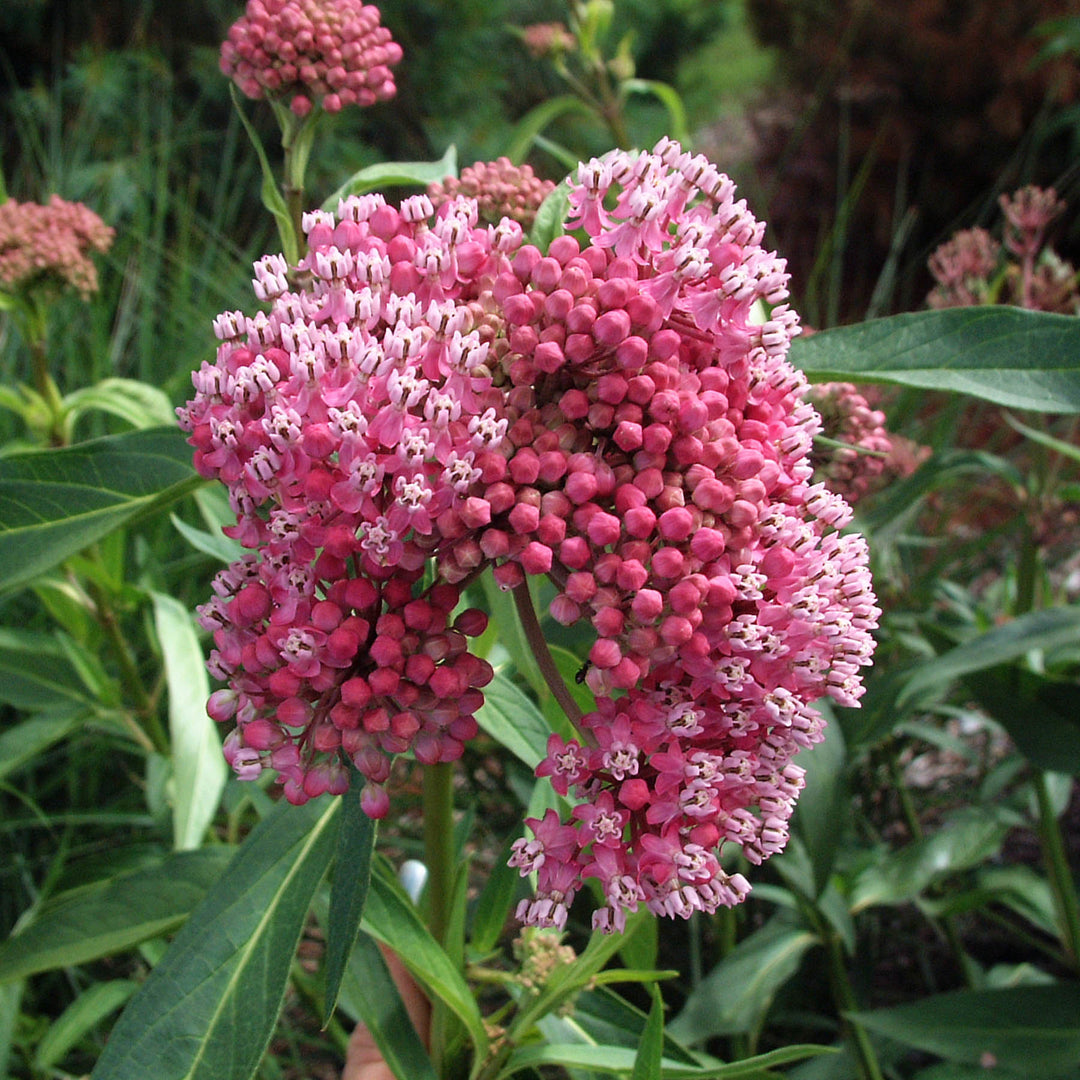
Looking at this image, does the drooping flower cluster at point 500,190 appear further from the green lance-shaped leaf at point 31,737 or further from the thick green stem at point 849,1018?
the thick green stem at point 849,1018

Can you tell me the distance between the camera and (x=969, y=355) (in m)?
0.85

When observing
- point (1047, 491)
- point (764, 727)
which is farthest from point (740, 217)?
point (1047, 491)

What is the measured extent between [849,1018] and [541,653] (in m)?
0.97

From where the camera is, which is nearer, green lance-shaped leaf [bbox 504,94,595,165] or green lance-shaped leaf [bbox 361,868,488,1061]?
green lance-shaped leaf [bbox 361,868,488,1061]

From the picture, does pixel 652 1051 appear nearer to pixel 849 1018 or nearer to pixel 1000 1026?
pixel 849 1018

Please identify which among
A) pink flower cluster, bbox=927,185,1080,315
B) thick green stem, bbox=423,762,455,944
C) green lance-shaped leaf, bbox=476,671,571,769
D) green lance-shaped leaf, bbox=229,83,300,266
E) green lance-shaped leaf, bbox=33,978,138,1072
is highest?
pink flower cluster, bbox=927,185,1080,315

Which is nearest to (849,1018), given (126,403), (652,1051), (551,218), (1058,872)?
(1058,872)

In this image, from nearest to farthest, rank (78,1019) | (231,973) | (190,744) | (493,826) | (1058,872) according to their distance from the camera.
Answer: (231,973), (190,744), (78,1019), (1058,872), (493,826)

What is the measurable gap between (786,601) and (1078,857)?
1.96 metres

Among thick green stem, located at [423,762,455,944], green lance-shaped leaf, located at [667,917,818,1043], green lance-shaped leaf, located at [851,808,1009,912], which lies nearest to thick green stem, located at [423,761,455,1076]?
thick green stem, located at [423,762,455,944]

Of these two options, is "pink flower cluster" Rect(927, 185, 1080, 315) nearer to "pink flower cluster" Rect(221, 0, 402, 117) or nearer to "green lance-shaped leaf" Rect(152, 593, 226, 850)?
"pink flower cluster" Rect(221, 0, 402, 117)

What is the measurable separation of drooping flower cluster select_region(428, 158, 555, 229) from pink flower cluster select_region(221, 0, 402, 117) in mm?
154

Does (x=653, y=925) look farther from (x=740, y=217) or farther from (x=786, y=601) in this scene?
(x=740, y=217)

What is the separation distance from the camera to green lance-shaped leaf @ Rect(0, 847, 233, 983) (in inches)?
41.6
